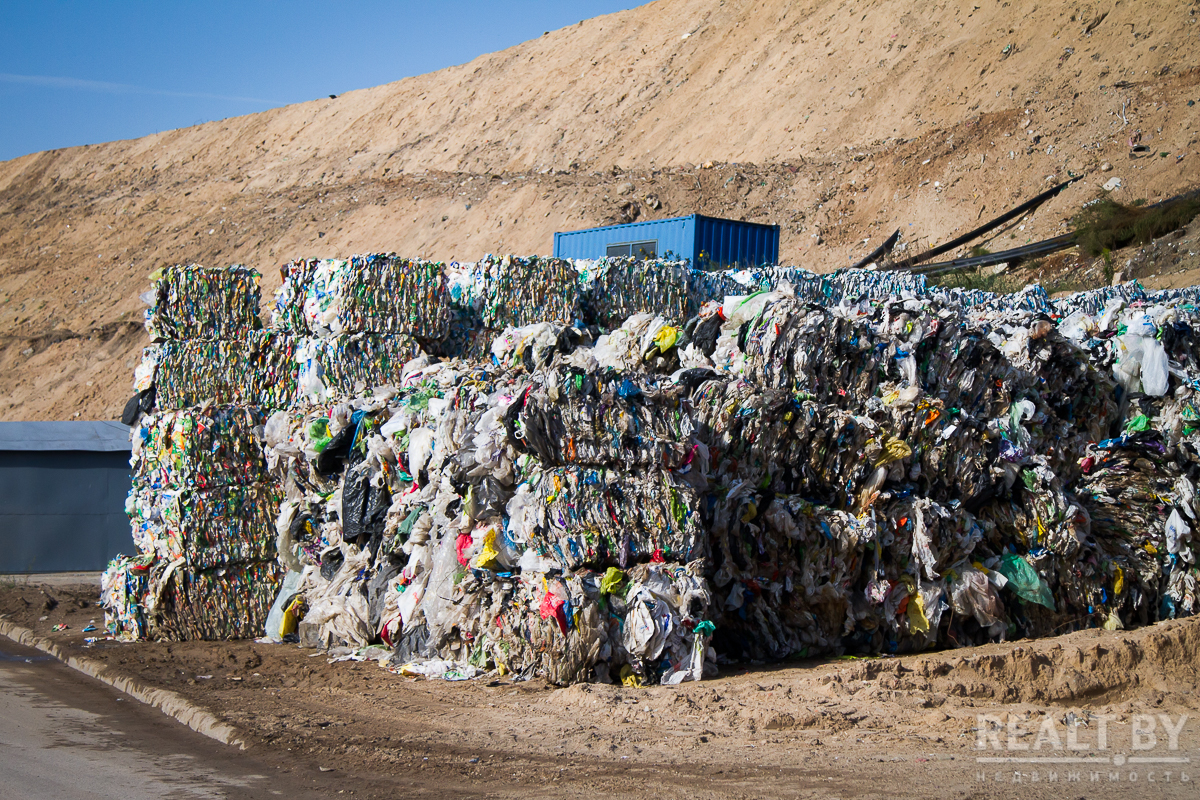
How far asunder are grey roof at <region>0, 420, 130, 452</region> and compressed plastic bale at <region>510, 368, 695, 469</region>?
653 centimetres

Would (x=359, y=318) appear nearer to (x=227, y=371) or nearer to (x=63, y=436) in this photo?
(x=227, y=371)

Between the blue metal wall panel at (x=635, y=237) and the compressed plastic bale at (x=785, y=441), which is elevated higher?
the blue metal wall panel at (x=635, y=237)

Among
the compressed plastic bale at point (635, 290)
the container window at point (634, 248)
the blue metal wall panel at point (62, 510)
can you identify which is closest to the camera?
the compressed plastic bale at point (635, 290)

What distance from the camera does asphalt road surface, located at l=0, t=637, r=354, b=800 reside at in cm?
341

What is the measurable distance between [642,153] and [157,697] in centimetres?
2607

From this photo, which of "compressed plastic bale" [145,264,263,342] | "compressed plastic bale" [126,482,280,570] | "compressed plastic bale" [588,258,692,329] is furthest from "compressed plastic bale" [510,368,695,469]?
"compressed plastic bale" [145,264,263,342]

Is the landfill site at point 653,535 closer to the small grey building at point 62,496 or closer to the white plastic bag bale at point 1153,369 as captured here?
the white plastic bag bale at point 1153,369

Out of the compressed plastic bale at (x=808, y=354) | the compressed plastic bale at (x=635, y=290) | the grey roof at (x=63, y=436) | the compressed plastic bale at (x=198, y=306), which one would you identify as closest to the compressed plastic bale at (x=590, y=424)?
the compressed plastic bale at (x=808, y=354)

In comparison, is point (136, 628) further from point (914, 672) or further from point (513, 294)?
point (914, 672)

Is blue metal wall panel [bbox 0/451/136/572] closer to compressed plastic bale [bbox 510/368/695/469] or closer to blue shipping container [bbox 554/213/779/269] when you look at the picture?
compressed plastic bale [bbox 510/368/695/469]

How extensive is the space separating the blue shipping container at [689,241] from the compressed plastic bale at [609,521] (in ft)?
27.3

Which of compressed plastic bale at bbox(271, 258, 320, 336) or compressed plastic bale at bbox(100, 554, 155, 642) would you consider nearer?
compressed plastic bale at bbox(100, 554, 155, 642)

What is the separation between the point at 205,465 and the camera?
6.09 meters

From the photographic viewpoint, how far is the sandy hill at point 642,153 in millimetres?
20906
